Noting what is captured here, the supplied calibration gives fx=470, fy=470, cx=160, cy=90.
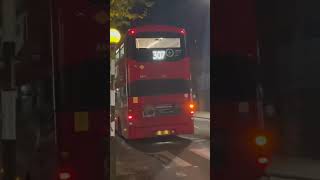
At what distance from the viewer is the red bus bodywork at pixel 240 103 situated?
438 cm

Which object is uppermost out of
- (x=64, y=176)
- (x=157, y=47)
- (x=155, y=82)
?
(x=157, y=47)

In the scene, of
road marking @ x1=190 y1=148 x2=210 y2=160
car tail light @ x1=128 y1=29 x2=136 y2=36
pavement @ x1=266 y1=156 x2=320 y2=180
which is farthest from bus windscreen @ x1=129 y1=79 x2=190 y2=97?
pavement @ x1=266 y1=156 x2=320 y2=180

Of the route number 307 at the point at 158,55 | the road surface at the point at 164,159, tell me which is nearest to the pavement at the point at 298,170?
the road surface at the point at 164,159

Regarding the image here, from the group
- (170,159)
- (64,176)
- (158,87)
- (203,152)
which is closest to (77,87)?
(64,176)

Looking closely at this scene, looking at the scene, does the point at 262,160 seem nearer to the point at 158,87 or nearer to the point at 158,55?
the point at 158,87

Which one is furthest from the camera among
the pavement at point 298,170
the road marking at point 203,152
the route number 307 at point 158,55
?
the route number 307 at point 158,55

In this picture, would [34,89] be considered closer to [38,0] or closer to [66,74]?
[66,74]

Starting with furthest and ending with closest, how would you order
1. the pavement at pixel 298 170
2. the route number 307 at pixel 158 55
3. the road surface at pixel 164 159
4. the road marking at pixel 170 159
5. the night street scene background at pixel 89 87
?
1. the route number 307 at pixel 158 55
2. the road marking at pixel 170 159
3. the road surface at pixel 164 159
4. the pavement at pixel 298 170
5. the night street scene background at pixel 89 87

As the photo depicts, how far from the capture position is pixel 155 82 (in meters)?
16.3

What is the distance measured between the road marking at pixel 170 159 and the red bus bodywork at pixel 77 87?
315 inches

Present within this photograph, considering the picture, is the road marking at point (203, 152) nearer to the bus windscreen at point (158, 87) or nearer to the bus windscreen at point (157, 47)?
the bus windscreen at point (158, 87)

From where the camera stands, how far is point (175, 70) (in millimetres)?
16391

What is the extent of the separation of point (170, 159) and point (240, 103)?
8.93 metres

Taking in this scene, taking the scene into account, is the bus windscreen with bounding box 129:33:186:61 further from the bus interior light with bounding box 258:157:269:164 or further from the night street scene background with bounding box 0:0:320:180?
the bus interior light with bounding box 258:157:269:164
